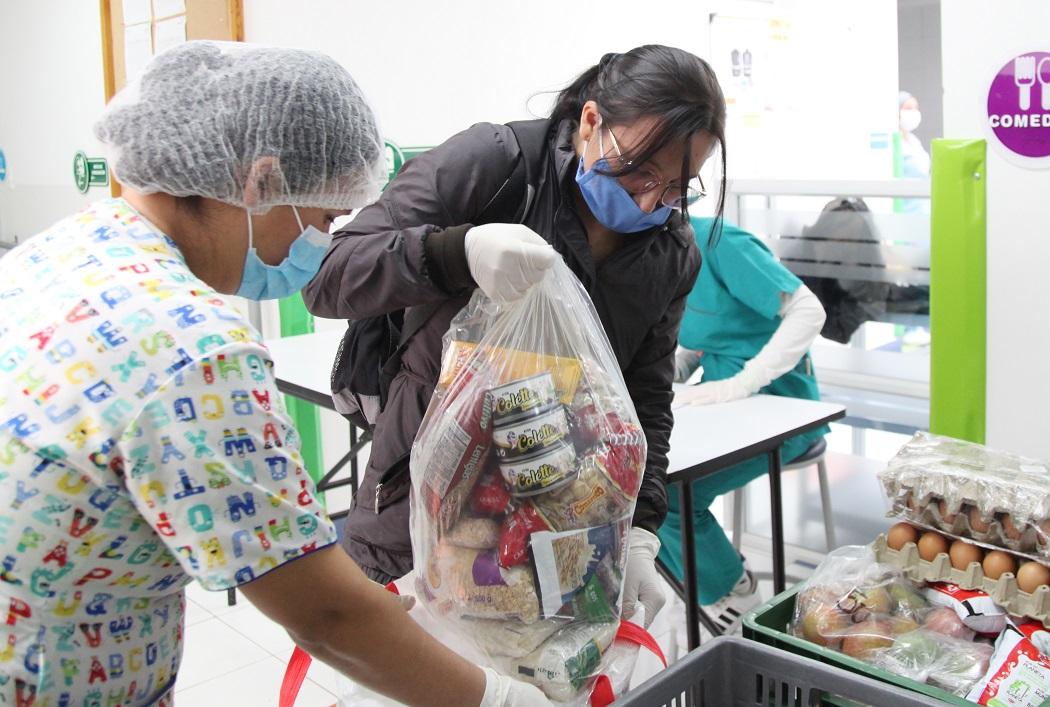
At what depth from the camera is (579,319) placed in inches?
52.8

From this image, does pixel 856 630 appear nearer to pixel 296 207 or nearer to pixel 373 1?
pixel 296 207

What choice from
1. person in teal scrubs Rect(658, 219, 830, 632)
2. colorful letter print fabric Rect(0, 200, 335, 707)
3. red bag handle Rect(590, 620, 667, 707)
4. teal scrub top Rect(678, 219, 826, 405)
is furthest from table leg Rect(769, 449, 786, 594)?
colorful letter print fabric Rect(0, 200, 335, 707)

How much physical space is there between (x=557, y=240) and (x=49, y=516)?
0.82m

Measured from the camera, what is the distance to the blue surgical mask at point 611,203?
4.68ft

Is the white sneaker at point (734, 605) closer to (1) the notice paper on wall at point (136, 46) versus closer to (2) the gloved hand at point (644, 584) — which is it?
(2) the gloved hand at point (644, 584)

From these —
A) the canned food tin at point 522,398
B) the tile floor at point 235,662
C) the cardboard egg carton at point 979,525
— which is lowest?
the tile floor at point 235,662

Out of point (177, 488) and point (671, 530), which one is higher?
point (177, 488)

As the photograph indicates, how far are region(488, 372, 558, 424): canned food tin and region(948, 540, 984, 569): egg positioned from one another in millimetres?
637

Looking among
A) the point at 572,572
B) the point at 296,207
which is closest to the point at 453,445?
the point at 572,572

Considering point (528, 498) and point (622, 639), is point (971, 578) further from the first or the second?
point (528, 498)

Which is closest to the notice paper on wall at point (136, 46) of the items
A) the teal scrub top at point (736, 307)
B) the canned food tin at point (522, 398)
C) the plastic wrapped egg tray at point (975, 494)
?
the teal scrub top at point (736, 307)

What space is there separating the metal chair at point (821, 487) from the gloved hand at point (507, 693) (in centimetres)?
182

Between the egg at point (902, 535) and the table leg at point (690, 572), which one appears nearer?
the egg at point (902, 535)

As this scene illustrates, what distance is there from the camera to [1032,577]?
4.37 feet
